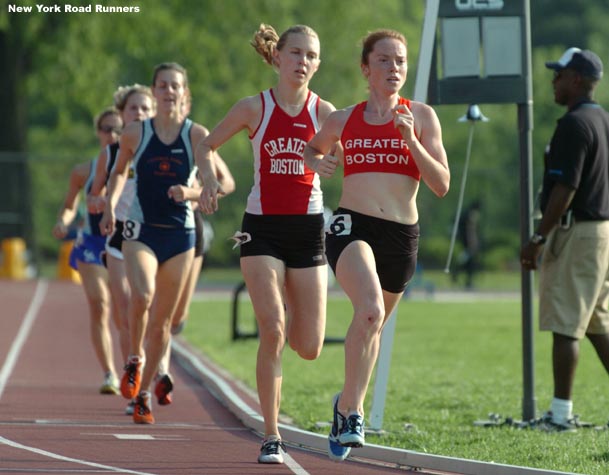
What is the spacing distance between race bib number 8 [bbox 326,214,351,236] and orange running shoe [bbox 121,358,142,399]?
2.83 m

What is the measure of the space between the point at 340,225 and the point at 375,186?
0.95ft

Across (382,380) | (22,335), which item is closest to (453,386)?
(382,380)

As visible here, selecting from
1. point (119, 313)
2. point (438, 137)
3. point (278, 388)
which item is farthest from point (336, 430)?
point (119, 313)

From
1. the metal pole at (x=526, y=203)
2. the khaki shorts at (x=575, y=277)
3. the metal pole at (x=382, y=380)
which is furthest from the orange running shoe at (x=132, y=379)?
the khaki shorts at (x=575, y=277)

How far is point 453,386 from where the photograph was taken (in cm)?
1384

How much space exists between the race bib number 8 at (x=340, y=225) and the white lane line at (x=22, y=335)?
5.21 m

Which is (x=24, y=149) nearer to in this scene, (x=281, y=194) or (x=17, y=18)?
(x=17, y=18)

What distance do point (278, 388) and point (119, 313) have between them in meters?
3.79

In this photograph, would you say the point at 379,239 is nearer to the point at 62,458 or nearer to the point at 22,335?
the point at 62,458

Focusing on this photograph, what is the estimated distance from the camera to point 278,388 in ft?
27.7

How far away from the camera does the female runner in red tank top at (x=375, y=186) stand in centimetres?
802

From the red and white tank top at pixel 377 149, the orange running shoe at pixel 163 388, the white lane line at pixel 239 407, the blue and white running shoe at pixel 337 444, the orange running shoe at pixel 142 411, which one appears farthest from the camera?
the orange running shoe at pixel 163 388

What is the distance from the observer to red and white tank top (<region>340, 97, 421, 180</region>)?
26.9 ft

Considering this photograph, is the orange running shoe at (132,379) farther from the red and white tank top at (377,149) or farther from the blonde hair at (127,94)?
the red and white tank top at (377,149)
